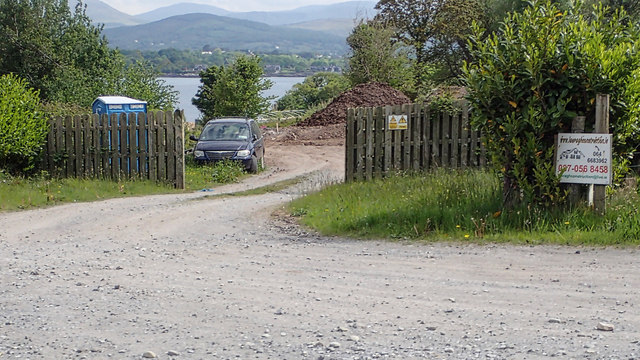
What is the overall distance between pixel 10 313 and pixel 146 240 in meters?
4.31

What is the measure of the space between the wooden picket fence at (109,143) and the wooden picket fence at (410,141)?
5.23m

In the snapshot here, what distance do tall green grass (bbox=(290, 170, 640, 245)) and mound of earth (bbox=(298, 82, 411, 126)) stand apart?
89.9 ft

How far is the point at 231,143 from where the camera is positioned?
25.1 metres

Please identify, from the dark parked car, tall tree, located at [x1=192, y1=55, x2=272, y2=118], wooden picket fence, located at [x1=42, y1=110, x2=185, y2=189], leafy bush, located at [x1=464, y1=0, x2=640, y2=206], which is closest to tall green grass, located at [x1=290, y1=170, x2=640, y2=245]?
leafy bush, located at [x1=464, y1=0, x2=640, y2=206]

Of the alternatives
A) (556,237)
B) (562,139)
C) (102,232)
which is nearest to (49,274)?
(102,232)

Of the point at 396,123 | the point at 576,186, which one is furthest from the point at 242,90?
the point at 576,186

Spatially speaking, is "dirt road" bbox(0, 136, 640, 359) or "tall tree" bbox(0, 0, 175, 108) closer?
"dirt road" bbox(0, 136, 640, 359)

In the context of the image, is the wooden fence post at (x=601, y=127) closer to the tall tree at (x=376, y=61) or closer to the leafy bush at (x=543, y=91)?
the leafy bush at (x=543, y=91)

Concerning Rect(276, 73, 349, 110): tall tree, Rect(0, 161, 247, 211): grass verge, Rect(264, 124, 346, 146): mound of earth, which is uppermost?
Rect(276, 73, 349, 110): tall tree

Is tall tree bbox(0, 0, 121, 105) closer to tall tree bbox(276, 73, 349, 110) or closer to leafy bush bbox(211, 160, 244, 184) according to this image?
leafy bush bbox(211, 160, 244, 184)

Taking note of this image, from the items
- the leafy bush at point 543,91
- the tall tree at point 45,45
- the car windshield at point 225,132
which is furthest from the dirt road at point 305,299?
the tall tree at point 45,45

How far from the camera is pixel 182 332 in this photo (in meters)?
6.10

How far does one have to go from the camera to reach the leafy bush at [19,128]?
18203mm

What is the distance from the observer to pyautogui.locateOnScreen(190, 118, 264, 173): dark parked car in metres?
24.7
